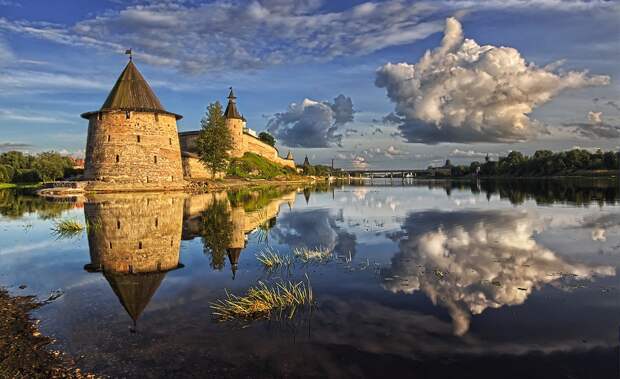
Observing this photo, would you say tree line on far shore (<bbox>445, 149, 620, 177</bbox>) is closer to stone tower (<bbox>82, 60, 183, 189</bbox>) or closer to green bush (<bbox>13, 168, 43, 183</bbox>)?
stone tower (<bbox>82, 60, 183, 189</bbox>)

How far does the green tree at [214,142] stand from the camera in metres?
61.8

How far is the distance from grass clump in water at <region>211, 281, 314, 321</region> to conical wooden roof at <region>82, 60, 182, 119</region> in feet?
147

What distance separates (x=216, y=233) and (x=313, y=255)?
6.31 metres

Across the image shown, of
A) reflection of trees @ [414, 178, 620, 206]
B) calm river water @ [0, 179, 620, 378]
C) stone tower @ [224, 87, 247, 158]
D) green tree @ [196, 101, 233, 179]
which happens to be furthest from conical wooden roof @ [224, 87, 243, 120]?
calm river water @ [0, 179, 620, 378]

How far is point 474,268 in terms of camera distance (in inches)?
442

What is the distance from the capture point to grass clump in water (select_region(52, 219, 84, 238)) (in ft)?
56.7

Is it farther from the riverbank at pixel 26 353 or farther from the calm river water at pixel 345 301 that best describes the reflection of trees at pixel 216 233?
the riverbank at pixel 26 353

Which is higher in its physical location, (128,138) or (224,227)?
(128,138)

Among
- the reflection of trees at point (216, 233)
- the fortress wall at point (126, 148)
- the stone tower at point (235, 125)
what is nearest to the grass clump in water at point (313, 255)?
the reflection of trees at point (216, 233)

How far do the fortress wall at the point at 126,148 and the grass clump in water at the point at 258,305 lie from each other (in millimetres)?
43541

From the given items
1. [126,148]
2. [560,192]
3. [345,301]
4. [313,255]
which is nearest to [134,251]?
[313,255]

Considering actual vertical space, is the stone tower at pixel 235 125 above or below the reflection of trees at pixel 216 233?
above

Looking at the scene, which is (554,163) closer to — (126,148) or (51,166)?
(126,148)

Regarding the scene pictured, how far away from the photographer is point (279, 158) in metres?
126
